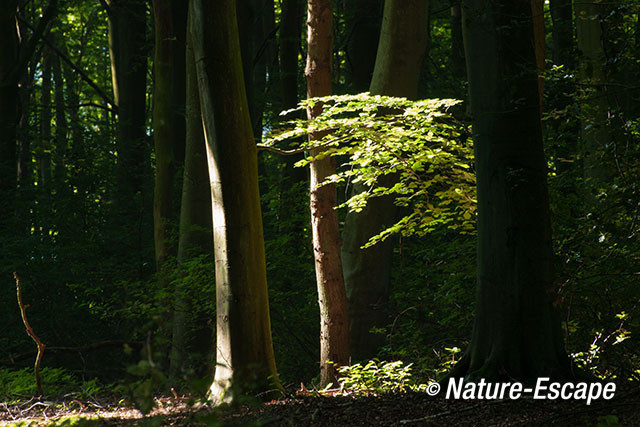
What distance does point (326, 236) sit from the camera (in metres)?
Answer: 8.21

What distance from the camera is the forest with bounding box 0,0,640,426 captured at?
5.10 m

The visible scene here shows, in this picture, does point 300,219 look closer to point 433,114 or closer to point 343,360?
point 343,360

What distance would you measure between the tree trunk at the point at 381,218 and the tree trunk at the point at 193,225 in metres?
2.51

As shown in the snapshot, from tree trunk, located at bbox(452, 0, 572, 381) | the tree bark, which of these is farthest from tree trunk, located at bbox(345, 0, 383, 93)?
tree trunk, located at bbox(452, 0, 572, 381)

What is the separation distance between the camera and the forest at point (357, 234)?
5.10m

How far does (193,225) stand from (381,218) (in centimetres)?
300

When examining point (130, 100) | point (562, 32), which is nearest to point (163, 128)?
point (130, 100)

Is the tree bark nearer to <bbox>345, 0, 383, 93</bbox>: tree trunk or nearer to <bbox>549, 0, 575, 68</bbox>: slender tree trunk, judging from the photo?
<bbox>345, 0, 383, 93</bbox>: tree trunk

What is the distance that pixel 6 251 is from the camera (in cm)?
1298

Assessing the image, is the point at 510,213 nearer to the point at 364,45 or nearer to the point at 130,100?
the point at 364,45

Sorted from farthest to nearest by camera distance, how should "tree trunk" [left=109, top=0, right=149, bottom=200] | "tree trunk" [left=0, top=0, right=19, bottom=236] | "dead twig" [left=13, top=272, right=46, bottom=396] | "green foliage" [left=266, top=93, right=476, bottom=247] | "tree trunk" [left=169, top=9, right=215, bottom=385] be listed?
"tree trunk" [left=0, top=0, right=19, bottom=236] < "tree trunk" [left=109, top=0, right=149, bottom=200] < "tree trunk" [left=169, top=9, right=215, bottom=385] < "green foliage" [left=266, top=93, right=476, bottom=247] < "dead twig" [left=13, top=272, right=46, bottom=396]

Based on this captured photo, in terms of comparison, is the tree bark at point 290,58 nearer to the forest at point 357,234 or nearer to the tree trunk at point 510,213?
the forest at point 357,234

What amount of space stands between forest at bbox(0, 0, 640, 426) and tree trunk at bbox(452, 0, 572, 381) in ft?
0.06

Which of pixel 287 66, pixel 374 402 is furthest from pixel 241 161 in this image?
pixel 287 66
